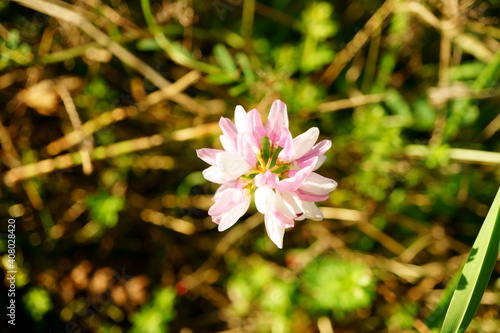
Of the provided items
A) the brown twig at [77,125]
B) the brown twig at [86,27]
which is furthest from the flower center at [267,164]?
the brown twig at [77,125]

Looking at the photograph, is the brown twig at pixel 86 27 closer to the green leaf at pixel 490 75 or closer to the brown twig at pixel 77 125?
the brown twig at pixel 77 125

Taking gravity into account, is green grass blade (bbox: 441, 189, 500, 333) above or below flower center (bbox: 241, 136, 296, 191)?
below

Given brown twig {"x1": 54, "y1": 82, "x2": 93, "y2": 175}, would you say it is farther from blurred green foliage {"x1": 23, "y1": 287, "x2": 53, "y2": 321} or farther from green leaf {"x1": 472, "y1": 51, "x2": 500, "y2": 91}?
green leaf {"x1": 472, "y1": 51, "x2": 500, "y2": 91}

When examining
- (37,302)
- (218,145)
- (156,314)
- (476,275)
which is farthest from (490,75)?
(37,302)

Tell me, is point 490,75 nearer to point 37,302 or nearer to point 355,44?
point 355,44

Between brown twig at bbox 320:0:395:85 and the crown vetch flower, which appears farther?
brown twig at bbox 320:0:395:85


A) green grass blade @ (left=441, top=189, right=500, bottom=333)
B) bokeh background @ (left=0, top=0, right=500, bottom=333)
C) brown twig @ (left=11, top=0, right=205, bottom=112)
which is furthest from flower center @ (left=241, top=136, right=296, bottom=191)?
brown twig @ (left=11, top=0, right=205, bottom=112)
